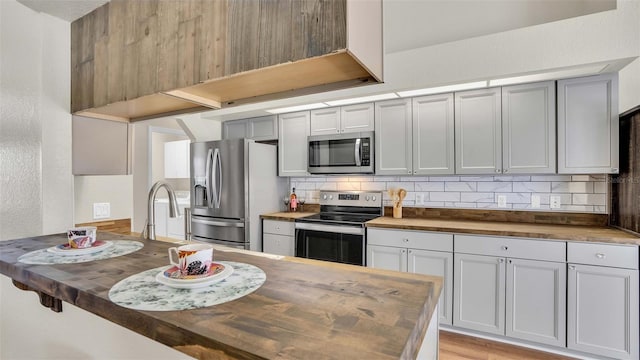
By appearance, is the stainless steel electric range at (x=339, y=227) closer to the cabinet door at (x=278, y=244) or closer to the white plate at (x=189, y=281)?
the cabinet door at (x=278, y=244)

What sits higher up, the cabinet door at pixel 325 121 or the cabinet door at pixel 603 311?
the cabinet door at pixel 325 121

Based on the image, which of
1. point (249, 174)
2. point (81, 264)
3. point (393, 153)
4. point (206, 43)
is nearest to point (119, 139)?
point (81, 264)

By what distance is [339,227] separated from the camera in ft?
9.94

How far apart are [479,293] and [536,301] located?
379mm

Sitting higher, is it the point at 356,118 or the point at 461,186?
the point at 356,118

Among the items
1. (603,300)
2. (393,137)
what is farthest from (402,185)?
(603,300)

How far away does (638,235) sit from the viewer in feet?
6.79

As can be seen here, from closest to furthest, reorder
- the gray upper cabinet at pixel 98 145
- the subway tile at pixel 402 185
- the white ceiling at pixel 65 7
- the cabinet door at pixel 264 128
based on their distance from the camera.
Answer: the white ceiling at pixel 65 7 → the gray upper cabinet at pixel 98 145 → the subway tile at pixel 402 185 → the cabinet door at pixel 264 128

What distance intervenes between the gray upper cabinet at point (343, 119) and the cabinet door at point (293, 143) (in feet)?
0.43

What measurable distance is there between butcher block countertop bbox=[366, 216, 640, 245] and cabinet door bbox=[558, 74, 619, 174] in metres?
0.46

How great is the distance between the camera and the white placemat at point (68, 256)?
1103 millimetres

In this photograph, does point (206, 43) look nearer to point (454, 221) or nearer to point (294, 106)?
point (294, 106)

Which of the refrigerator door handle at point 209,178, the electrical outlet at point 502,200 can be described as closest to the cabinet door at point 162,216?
the refrigerator door handle at point 209,178

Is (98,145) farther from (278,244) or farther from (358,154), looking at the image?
(358,154)
